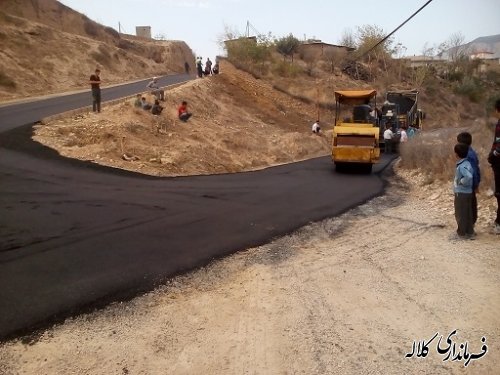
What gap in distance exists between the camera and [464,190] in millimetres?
6500

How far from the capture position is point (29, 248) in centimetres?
576

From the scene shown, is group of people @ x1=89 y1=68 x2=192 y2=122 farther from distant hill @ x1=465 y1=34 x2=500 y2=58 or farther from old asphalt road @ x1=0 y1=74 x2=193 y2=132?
distant hill @ x1=465 y1=34 x2=500 y2=58

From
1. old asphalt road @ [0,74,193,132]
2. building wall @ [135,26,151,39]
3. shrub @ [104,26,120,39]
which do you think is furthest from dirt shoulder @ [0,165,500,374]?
building wall @ [135,26,151,39]

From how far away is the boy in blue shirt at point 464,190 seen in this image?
6449 mm

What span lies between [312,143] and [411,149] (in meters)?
7.38

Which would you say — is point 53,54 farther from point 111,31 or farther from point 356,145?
point 356,145

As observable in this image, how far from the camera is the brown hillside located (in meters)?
25.0

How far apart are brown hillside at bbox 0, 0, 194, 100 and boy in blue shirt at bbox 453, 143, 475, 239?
73.8 ft

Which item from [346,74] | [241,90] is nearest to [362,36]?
[346,74]

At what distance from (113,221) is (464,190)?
5.59 m

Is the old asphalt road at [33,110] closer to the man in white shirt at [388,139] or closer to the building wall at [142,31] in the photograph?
the man in white shirt at [388,139]

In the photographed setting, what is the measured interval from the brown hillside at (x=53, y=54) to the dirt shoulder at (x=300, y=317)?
70.5ft

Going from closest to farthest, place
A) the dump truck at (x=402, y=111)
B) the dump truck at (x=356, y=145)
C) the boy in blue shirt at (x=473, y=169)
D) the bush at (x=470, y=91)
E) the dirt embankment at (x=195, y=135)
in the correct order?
the boy in blue shirt at (x=473, y=169), the dirt embankment at (x=195, y=135), the dump truck at (x=356, y=145), the dump truck at (x=402, y=111), the bush at (x=470, y=91)

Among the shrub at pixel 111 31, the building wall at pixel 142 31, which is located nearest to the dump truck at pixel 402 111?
the shrub at pixel 111 31
